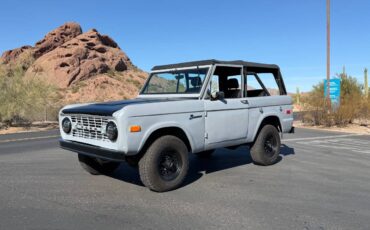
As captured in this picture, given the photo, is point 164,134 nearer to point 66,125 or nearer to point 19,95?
point 66,125

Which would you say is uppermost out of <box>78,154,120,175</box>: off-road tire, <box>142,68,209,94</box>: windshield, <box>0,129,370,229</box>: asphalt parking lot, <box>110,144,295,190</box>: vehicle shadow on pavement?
<box>142,68,209,94</box>: windshield

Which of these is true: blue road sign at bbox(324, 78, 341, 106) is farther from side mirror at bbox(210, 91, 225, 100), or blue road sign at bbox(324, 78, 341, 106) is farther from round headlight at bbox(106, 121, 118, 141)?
round headlight at bbox(106, 121, 118, 141)

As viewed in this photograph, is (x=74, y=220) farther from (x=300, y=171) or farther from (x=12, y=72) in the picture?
(x=12, y=72)

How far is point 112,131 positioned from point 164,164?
106 centimetres

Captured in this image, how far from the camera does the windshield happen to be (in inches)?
271

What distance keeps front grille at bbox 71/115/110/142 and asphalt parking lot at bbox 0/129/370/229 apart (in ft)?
2.84

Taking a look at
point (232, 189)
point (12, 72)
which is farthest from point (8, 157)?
point (12, 72)

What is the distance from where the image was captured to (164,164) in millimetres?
5848

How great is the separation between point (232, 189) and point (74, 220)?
2566mm

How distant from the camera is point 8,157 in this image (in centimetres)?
960

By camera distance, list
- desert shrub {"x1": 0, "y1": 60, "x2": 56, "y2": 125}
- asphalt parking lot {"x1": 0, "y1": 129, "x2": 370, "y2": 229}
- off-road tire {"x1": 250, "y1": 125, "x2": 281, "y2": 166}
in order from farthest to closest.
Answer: desert shrub {"x1": 0, "y1": 60, "x2": 56, "y2": 125} → off-road tire {"x1": 250, "y1": 125, "x2": 281, "y2": 166} → asphalt parking lot {"x1": 0, "y1": 129, "x2": 370, "y2": 229}

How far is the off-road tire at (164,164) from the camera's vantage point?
5.54 meters

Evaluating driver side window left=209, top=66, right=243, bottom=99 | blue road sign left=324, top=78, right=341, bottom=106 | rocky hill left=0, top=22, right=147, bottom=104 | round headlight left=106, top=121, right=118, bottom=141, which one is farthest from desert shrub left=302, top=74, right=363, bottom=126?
rocky hill left=0, top=22, right=147, bottom=104

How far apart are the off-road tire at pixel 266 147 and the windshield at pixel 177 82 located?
1.88 metres
